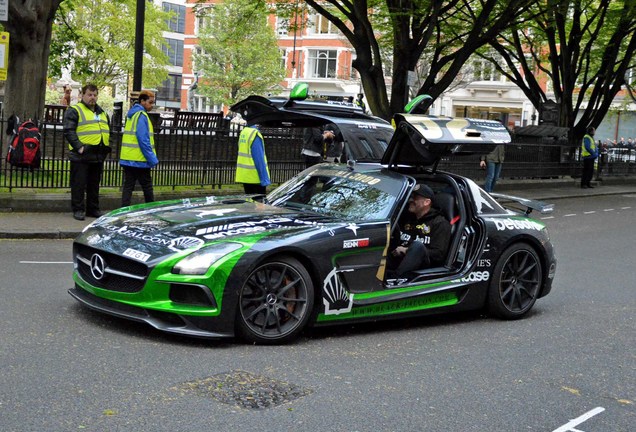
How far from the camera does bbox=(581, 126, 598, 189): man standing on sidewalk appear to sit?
1109 inches

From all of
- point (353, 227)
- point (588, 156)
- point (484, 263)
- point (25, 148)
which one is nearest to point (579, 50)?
point (588, 156)

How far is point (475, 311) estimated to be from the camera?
866 cm

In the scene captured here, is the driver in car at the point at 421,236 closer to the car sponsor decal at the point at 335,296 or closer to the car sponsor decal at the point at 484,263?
the car sponsor decal at the point at 484,263

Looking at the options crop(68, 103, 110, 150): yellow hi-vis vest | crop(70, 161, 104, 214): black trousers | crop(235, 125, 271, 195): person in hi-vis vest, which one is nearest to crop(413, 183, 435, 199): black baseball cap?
crop(235, 125, 271, 195): person in hi-vis vest

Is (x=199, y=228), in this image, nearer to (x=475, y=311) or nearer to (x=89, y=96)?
(x=475, y=311)

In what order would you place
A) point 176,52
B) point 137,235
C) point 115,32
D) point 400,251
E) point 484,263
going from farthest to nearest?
point 176,52
point 115,32
point 484,263
point 400,251
point 137,235

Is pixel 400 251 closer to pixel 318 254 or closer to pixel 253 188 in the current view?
pixel 318 254

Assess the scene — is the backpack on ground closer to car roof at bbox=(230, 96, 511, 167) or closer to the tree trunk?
the tree trunk

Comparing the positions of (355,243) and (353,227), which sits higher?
(353,227)

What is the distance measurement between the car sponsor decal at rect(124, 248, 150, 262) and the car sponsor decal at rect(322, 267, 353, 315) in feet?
4.50

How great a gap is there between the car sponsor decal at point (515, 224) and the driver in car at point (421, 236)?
49 cm

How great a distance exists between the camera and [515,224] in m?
8.31

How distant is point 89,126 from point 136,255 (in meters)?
7.23

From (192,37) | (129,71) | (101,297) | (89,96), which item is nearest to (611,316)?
(101,297)
